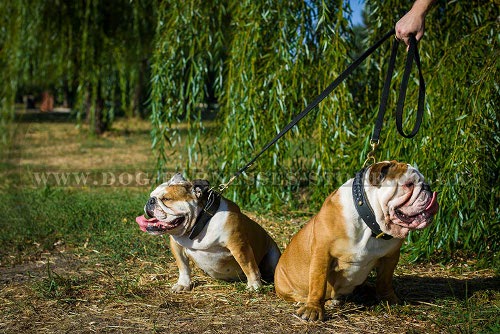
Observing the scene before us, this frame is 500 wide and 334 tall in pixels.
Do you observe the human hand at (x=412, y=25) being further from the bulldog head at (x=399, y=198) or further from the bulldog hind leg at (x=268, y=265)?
the bulldog hind leg at (x=268, y=265)

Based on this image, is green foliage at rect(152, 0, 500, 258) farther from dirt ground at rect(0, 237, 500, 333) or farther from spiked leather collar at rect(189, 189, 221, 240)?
spiked leather collar at rect(189, 189, 221, 240)

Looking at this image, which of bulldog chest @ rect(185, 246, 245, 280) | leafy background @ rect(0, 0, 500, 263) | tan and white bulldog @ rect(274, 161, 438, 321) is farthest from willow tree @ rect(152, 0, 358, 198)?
tan and white bulldog @ rect(274, 161, 438, 321)

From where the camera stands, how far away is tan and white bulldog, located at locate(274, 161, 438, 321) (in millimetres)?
2842

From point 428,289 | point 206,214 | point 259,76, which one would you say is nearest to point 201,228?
point 206,214

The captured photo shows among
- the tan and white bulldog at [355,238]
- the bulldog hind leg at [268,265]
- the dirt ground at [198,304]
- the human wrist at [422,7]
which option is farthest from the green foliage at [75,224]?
the human wrist at [422,7]

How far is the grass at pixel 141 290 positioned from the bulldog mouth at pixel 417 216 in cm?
63

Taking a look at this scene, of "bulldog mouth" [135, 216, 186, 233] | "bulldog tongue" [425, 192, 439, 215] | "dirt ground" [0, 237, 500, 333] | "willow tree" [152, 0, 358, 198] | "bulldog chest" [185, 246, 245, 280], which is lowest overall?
"dirt ground" [0, 237, 500, 333]

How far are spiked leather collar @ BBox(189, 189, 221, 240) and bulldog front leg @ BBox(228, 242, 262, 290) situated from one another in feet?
0.72

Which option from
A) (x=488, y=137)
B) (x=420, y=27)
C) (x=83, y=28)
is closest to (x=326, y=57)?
(x=488, y=137)

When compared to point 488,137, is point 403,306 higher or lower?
lower

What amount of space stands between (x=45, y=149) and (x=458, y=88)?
9.86 metres

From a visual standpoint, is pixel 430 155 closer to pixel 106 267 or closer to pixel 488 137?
pixel 488 137

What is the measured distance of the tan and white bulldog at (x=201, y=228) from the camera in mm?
3523

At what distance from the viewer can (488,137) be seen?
4203 millimetres
